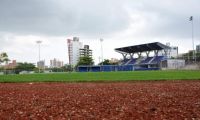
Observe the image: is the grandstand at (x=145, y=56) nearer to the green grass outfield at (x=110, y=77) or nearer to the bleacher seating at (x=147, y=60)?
the bleacher seating at (x=147, y=60)

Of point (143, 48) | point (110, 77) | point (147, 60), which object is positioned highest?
point (143, 48)

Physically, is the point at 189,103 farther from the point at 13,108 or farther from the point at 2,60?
the point at 2,60

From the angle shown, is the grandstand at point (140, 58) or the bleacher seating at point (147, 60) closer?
the grandstand at point (140, 58)

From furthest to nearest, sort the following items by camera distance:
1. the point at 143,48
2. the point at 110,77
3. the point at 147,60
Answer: the point at 147,60 < the point at 143,48 < the point at 110,77

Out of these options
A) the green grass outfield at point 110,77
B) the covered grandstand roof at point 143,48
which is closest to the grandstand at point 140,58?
the covered grandstand roof at point 143,48

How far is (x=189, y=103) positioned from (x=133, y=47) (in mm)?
109774

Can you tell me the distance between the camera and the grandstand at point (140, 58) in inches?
4451

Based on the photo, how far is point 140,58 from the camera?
12606 cm

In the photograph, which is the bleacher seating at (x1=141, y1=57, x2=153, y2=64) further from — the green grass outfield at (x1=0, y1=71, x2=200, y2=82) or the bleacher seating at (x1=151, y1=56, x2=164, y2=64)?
the green grass outfield at (x1=0, y1=71, x2=200, y2=82)

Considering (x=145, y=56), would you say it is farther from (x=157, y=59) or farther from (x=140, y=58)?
(x=157, y=59)

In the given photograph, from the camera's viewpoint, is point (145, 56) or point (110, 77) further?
point (145, 56)

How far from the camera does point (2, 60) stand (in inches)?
4382

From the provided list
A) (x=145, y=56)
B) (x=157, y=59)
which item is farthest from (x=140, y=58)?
(x=157, y=59)

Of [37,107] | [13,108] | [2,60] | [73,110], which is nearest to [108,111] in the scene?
[73,110]
